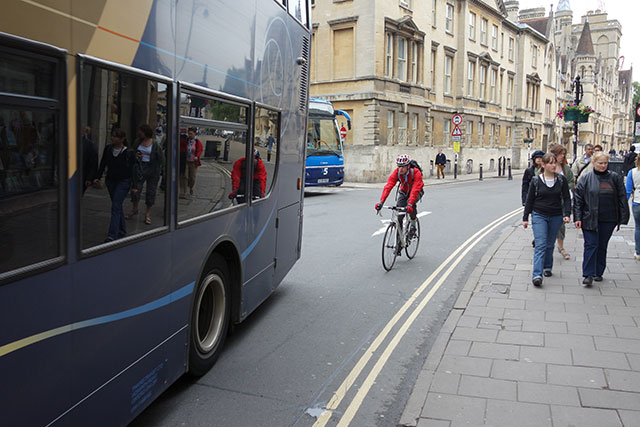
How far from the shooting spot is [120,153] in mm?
3107

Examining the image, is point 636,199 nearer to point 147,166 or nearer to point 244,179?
point 244,179

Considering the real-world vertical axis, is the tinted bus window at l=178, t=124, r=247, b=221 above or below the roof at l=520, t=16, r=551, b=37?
below

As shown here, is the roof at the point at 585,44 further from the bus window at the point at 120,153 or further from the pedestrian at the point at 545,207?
the bus window at the point at 120,153

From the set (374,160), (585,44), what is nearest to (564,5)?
(585,44)

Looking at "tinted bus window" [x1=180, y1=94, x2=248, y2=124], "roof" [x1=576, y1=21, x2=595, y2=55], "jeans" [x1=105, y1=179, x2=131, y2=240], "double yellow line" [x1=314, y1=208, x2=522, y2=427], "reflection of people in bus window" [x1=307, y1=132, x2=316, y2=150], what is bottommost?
"double yellow line" [x1=314, y1=208, x2=522, y2=427]

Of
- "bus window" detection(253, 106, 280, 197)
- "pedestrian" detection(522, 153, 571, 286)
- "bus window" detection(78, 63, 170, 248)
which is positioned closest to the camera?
"bus window" detection(78, 63, 170, 248)

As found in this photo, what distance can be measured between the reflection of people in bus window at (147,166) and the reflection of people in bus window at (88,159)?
43 cm

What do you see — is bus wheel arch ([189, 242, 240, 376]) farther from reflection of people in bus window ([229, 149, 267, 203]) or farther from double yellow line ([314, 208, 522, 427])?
double yellow line ([314, 208, 522, 427])

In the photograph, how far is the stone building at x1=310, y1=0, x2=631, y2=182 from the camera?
32812 mm

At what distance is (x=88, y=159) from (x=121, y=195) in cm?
40

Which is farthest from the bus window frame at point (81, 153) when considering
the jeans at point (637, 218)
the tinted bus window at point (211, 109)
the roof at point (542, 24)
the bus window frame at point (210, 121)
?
the roof at point (542, 24)

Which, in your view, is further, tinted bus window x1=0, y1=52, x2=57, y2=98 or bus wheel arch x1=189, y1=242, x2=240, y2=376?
bus wheel arch x1=189, y1=242, x2=240, y2=376

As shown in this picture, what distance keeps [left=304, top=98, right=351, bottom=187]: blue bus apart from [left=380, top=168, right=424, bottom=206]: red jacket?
11.7m

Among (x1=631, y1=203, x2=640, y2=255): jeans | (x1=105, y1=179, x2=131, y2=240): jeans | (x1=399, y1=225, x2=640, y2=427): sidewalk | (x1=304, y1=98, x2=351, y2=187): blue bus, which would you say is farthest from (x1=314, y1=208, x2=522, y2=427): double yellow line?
(x1=304, y1=98, x2=351, y2=187): blue bus
